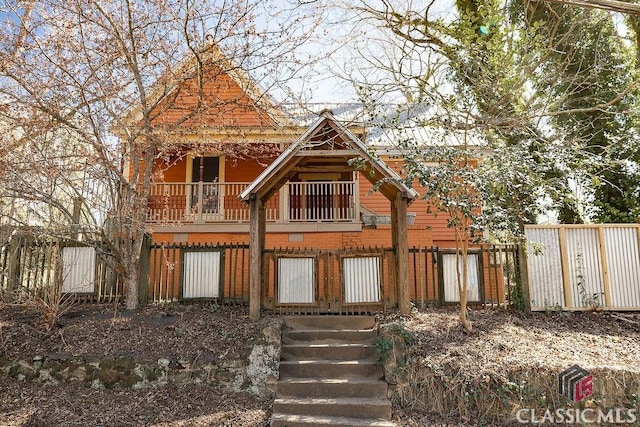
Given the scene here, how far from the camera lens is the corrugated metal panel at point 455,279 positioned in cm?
960

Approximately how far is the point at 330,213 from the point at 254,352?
7741 millimetres

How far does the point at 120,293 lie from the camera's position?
379 inches

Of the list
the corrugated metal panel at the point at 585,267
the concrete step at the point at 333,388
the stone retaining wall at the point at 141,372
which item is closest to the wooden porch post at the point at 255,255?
the stone retaining wall at the point at 141,372

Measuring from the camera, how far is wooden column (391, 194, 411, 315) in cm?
868

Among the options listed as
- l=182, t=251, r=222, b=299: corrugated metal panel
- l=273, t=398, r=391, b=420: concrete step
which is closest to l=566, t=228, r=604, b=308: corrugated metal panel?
l=273, t=398, r=391, b=420: concrete step

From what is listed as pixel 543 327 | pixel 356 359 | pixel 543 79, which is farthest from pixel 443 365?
pixel 543 79

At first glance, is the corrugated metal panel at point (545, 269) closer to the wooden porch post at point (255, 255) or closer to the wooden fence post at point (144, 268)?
the wooden porch post at point (255, 255)

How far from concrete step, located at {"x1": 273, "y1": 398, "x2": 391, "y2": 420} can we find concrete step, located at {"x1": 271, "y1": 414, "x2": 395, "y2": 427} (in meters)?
0.13

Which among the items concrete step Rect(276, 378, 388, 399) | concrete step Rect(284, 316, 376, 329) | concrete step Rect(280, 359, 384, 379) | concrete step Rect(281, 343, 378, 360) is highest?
concrete step Rect(284, 316, 376, 329)

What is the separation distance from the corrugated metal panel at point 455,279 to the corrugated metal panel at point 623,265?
274 centimetres

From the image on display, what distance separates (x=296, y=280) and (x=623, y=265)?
23.2 ft

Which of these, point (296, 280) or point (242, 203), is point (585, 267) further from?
point (242, 203)

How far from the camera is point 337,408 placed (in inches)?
249

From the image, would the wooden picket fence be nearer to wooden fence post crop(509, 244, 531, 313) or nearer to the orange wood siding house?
wooden fence post crop(509, 244, 531, 313)
